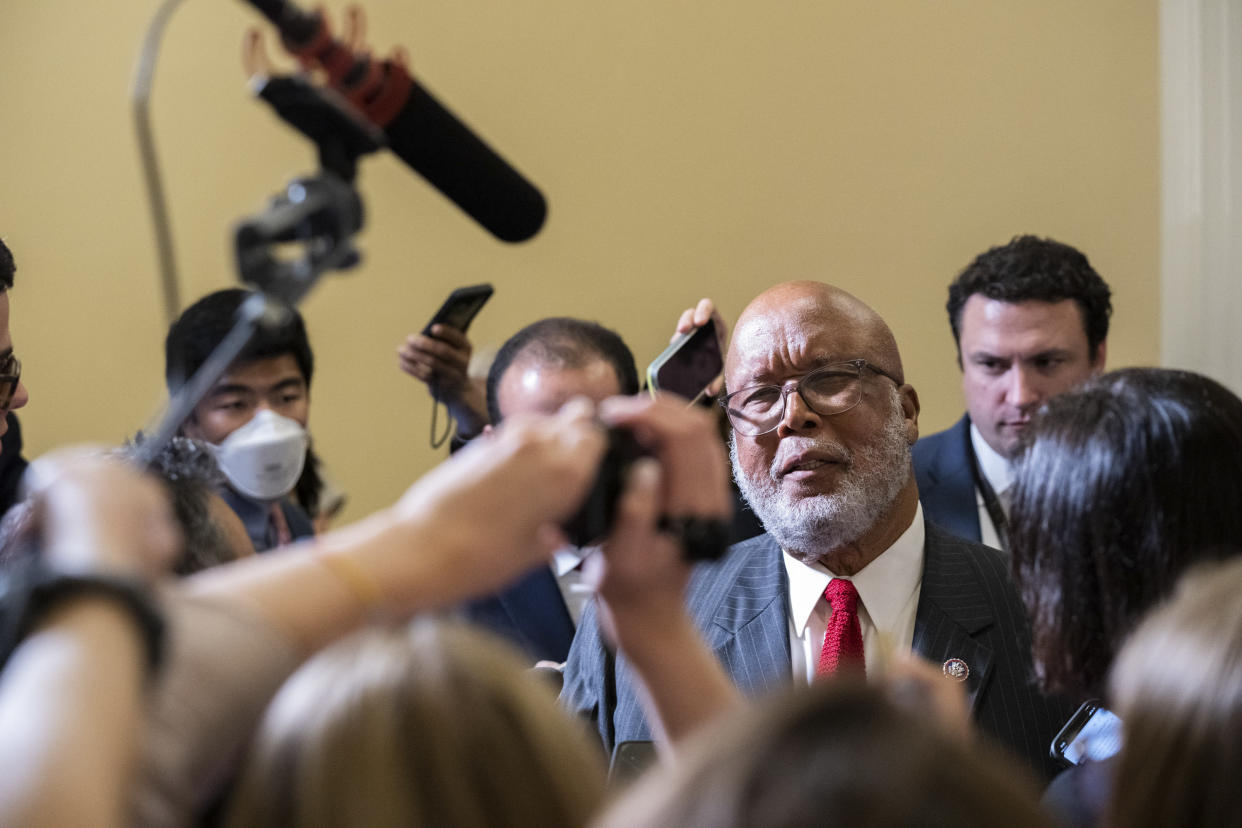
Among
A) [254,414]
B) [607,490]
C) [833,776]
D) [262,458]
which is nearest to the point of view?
[833,776]

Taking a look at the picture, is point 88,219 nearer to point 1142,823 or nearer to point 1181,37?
point 1181,37

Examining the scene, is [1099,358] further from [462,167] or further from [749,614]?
[462,167]

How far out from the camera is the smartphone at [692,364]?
98.2 inches

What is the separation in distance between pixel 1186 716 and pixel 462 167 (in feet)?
2.11

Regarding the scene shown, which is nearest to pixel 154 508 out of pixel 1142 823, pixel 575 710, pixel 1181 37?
pixel 1142 823

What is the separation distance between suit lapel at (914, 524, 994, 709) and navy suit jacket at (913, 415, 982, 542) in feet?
2.70

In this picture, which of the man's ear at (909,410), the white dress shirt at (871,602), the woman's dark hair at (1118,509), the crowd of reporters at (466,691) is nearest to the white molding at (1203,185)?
the man's ear at (909,410)

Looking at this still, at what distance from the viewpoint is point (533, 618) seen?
2592 millimetres

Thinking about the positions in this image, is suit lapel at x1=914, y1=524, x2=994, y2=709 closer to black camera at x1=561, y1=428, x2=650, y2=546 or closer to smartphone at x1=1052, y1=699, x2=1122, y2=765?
smartphone at x1=1052, y1=699, x2=1122, y2=765

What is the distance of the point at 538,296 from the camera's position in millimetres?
3457

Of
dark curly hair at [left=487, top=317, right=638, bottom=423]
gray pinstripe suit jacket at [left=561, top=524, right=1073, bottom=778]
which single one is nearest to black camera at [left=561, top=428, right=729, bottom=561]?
gray pinstripe suit jacket at [left=561, top=524, right=1073, bottom=778]

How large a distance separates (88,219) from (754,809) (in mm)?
3112

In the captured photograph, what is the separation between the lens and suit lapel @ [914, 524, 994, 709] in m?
1.79

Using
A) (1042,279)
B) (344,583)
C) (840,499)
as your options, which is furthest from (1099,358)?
(344,583)
